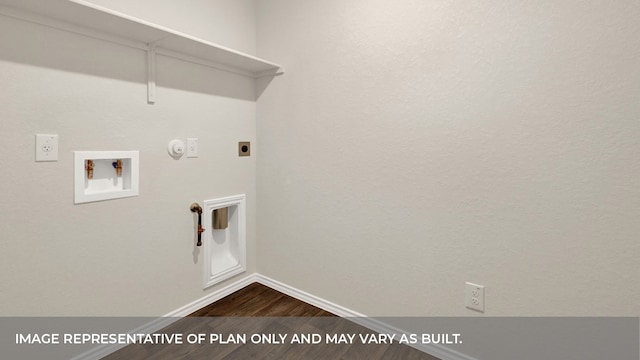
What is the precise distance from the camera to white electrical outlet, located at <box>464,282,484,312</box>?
4.50 feet

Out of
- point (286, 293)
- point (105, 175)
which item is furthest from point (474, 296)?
point (105, 175)

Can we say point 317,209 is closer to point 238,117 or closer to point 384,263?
point 384,263

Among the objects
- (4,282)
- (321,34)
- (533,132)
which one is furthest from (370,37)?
(4,282)

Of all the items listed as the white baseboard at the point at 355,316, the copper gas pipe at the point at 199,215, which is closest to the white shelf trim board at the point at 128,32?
the copper gas pipe at the point at 199,215

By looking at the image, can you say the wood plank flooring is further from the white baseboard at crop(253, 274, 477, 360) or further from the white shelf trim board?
the white shelf trim board

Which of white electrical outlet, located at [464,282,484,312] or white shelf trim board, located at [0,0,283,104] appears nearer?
white shelf trim board, located at [0,0,283,104]

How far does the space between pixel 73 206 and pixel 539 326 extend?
7.36 feet

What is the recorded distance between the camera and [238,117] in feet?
6.93

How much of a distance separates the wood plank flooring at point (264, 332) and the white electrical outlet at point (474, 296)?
0.39 metres

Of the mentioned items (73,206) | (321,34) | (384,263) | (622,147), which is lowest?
(384,263)

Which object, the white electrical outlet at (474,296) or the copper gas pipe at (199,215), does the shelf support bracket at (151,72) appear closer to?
the copper gas pipe at (199,215)

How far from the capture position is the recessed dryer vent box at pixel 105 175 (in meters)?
1.36

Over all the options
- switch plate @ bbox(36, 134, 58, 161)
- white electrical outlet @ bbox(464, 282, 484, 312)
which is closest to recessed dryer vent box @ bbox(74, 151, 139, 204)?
switch plate @ bbox(36, 134, 58, 161)

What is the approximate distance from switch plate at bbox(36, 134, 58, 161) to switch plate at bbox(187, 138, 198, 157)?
2.08 feet
